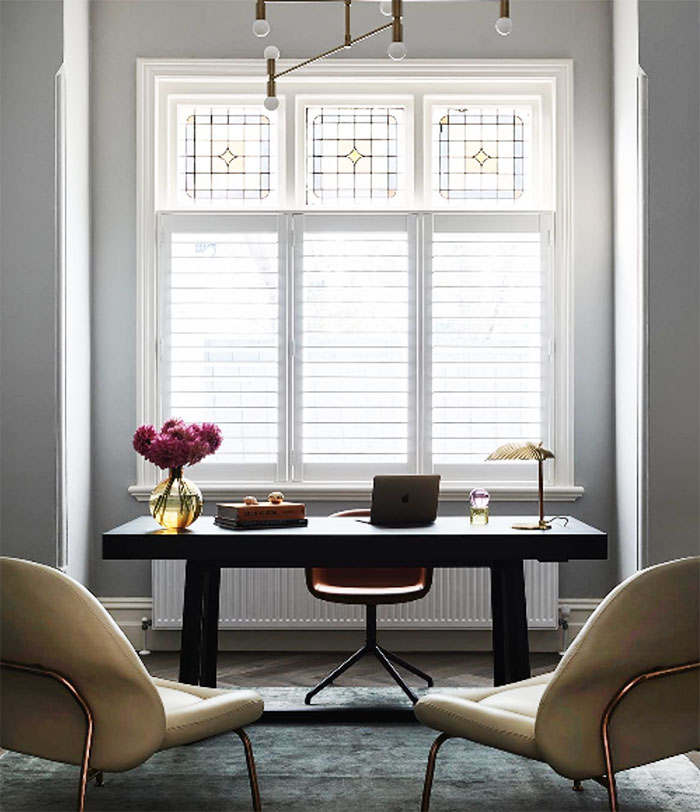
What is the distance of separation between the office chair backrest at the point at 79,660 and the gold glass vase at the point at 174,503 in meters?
1.00

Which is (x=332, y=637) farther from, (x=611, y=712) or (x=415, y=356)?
(x=611, y=712)

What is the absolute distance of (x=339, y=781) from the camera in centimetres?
319

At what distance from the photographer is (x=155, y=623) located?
16.4 ft

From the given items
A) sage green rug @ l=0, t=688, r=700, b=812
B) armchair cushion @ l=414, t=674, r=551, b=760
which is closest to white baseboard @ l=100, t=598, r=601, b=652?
sage green rug @ l=0, t=688, r=700, b=812

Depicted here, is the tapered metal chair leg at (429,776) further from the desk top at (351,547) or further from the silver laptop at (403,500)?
the silver laptop at (403,500)

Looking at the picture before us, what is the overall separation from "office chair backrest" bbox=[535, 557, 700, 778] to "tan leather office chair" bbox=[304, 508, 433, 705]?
Result: 1589 mm

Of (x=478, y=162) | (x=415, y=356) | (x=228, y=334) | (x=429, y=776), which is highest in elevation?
(x=478, y=162)

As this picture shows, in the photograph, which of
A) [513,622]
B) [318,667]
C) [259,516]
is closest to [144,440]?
[259,516]

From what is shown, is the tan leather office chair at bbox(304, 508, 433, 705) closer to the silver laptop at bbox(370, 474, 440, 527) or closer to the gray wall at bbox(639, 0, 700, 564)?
the silver laptop at bbox(370, 474, 440, 527)

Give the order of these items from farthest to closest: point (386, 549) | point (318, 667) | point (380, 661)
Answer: point (318, 667)
point (380, 661)
point (386, 549)

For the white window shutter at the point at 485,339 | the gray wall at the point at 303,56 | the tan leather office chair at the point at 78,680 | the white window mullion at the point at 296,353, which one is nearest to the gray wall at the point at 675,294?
the gray wall at the point at 303,56

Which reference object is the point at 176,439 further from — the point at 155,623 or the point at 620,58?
the point at 620,58

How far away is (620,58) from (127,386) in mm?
2959

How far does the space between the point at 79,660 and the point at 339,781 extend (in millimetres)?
1080
